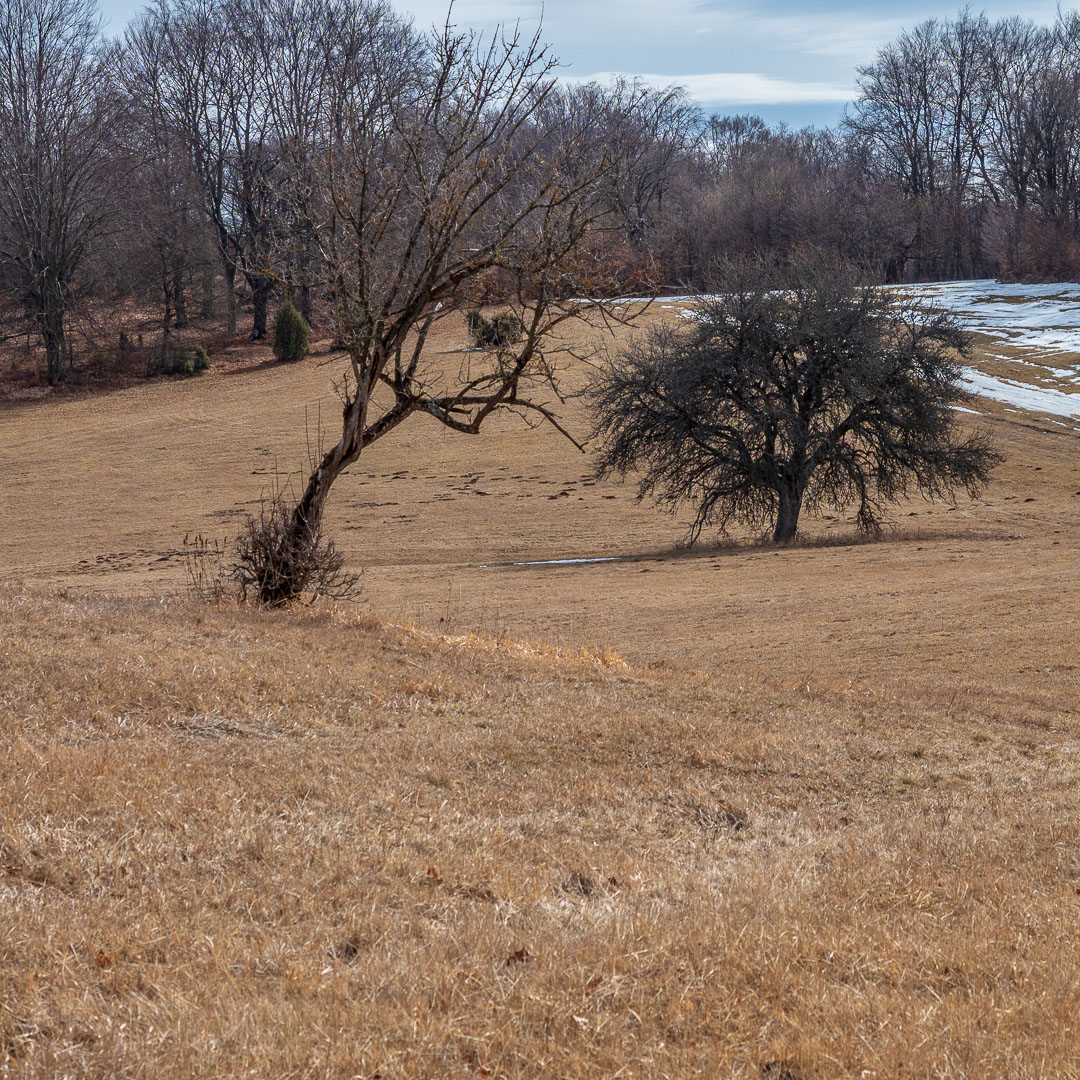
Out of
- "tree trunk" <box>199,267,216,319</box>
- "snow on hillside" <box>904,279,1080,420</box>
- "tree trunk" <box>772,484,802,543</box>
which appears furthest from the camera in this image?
"tree trunk" <box>199,267,216,319</box>

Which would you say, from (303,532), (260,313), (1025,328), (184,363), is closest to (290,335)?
(260,313)

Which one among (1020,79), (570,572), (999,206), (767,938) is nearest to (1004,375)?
(570,572)

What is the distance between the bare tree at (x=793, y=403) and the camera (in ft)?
104

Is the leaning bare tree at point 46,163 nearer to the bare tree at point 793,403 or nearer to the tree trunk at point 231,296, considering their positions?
the tree trunk at point 231,296

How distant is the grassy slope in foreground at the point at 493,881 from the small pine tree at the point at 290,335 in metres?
53.7

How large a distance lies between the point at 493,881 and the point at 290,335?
6037cm

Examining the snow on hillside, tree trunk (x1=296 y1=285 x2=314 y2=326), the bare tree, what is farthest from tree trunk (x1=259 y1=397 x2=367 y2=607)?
tree trunk (x1=296 y1=285 x2=314 y2=326)

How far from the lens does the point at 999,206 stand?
311 feet

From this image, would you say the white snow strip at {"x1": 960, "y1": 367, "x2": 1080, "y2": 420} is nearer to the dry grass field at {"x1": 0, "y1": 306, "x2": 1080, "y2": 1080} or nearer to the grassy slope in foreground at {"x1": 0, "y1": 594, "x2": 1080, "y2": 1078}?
the dry grass field at {"x1": 0, "y1": 306, "x2": 1080, "y2": 1080}

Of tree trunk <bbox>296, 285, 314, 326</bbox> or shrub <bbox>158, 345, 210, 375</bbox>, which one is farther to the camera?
tree trunk <bbox>296, 285, 314, 326</bbox>

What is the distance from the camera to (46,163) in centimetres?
5750

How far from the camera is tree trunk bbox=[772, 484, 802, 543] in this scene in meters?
32.7

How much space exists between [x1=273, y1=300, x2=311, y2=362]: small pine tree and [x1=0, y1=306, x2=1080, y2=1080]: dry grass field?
157ft

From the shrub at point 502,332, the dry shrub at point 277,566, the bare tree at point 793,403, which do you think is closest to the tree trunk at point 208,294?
the bare tree at point 793,403
